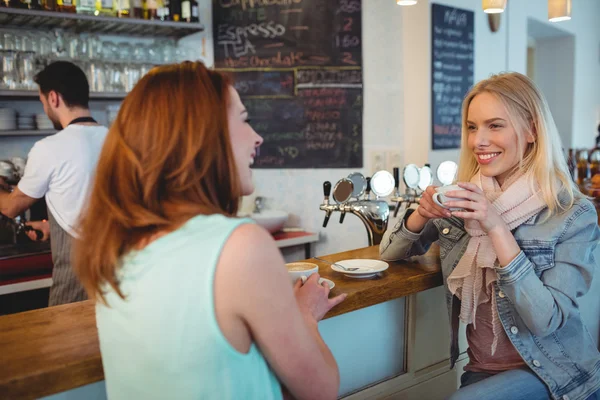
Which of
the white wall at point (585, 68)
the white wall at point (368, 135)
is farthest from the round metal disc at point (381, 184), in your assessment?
the white wall at point (585, 68)

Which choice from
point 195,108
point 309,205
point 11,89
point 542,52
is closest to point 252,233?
point 195,108

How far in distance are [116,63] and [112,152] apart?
270 cm

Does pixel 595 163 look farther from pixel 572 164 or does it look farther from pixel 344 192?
pixel 344 192

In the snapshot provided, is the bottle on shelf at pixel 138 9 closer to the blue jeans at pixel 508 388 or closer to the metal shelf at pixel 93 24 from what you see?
the metal shelf at pixel 93 24

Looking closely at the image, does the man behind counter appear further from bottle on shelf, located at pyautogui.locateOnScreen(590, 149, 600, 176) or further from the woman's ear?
bottle on shelf, located at pyautogui.locateOnScreen(590, 149, 600, 176)

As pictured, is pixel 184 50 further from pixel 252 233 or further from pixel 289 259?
pixel 252 233

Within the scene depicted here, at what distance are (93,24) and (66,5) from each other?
7.3 inches

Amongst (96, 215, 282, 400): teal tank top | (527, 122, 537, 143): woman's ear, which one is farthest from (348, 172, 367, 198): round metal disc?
(96, 215, 282, 400): teal tank top

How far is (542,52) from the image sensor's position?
6.29 m

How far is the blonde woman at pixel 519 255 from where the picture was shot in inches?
61.4

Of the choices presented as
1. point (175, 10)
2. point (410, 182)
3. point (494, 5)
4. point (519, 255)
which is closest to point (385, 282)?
point (519, 255)

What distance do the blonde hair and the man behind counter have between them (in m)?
1.73

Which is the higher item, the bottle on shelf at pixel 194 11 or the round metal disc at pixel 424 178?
the bottle on shelf at pixel 194 11

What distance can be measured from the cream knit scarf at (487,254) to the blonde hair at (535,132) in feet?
0.15
